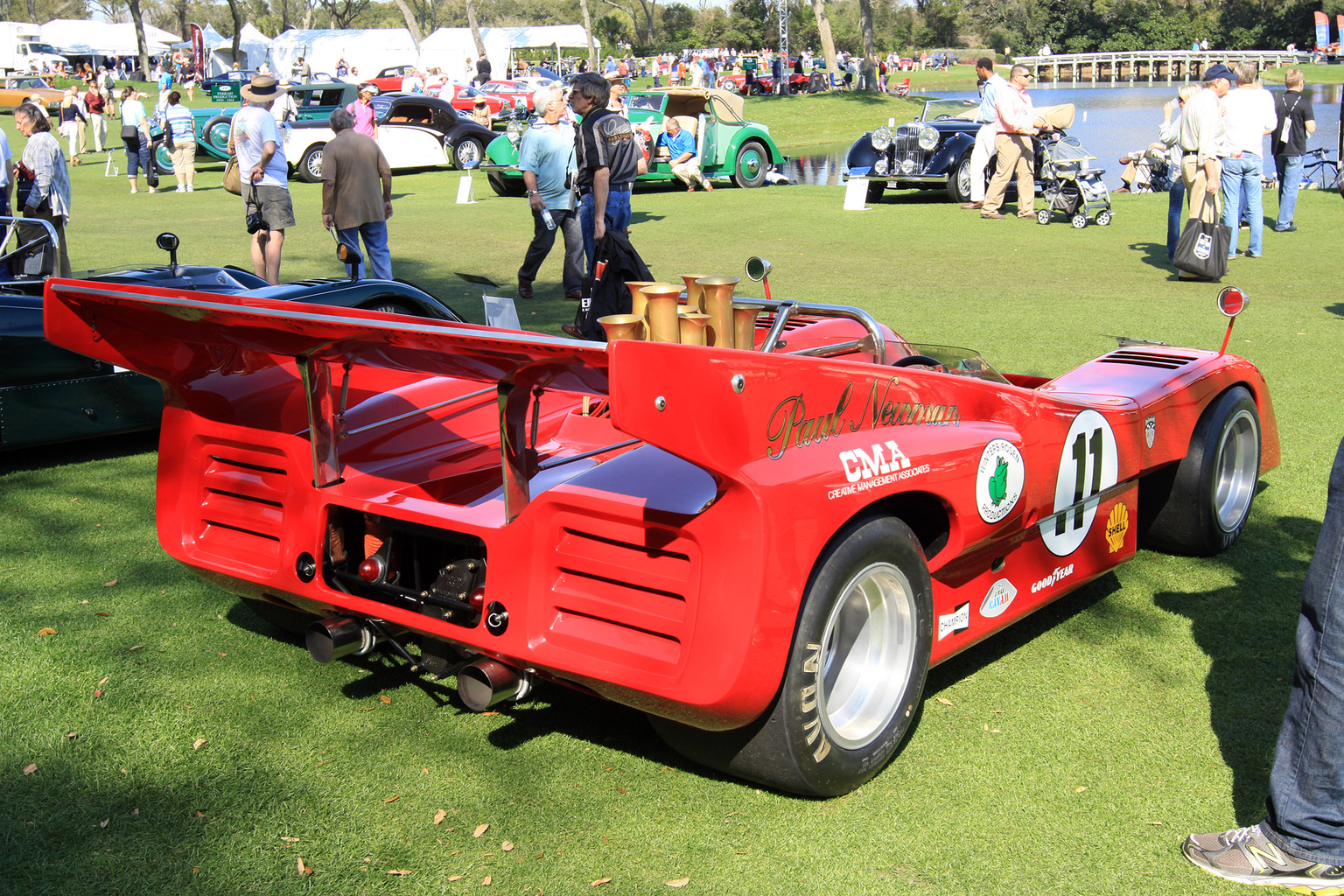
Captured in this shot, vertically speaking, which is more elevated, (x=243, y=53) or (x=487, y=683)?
(x=243, y=53)

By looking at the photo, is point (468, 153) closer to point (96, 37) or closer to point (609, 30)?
point (96, 37)

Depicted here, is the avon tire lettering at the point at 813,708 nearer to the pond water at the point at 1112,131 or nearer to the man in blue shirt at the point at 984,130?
the man in blue shirt at the point at 984,130

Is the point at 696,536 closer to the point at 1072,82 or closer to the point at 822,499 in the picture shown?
the point at 822,499

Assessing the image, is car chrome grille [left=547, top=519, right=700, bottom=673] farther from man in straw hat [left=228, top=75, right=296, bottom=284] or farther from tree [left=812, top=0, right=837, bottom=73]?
tree [left=812, top=0, right=837, bottom=73]

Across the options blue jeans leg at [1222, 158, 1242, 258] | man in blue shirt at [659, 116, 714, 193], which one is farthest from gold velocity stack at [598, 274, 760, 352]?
man in blue shirt at [659, 116, 714, 193]

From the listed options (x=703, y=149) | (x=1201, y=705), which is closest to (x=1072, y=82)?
(x=703, y=149)

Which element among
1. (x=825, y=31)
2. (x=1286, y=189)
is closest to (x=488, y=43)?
(x=825, y=31)

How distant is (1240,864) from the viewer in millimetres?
2469

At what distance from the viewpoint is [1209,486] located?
4211 millimetres

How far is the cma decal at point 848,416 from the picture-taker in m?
2.38

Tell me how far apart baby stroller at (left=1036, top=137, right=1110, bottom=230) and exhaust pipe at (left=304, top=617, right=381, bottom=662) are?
1400cm

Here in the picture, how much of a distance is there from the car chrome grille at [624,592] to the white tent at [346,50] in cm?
5380

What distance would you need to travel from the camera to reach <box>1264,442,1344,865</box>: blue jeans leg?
2.36m

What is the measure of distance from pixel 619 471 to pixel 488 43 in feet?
187
